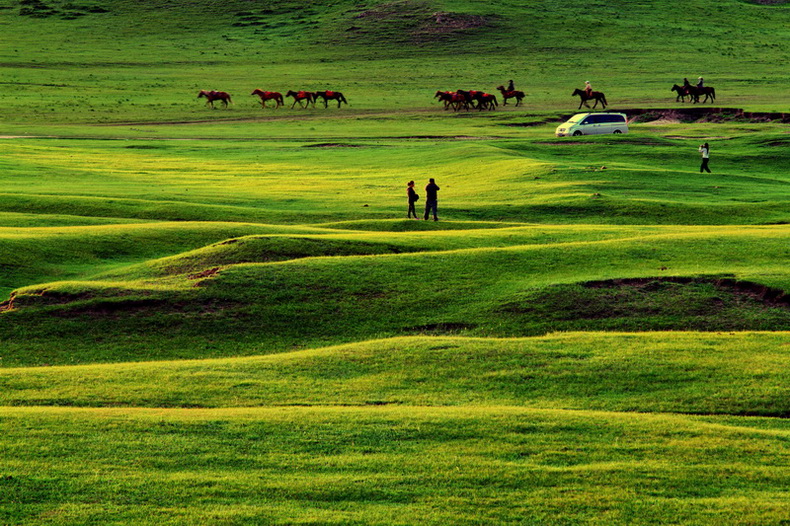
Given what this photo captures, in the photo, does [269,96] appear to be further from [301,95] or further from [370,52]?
[370,52]

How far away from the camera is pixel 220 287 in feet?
91.3

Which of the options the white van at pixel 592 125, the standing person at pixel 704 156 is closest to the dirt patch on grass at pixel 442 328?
the standing person at pixel 704 156

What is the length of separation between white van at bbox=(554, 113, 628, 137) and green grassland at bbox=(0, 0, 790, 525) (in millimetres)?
4733

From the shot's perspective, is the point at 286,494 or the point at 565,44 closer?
the point at 286,494

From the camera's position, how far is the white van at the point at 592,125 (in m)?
71.1

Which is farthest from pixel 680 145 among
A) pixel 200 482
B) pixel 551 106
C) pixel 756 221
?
pixel 200 482

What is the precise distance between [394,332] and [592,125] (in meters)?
49.7

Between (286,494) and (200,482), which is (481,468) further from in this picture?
(200,482)

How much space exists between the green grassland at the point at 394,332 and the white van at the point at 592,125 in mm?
4733

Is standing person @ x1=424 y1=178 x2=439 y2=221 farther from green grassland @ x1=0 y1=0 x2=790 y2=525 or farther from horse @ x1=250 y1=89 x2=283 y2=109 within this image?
horse @ x1=250 y1=89 x2=283 y2=109

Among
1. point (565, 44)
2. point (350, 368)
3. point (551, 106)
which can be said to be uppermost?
point (565, 44)

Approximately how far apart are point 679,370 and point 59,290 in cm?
1698

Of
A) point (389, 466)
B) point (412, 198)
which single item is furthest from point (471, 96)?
point (389, 466)

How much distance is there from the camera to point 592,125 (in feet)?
234
